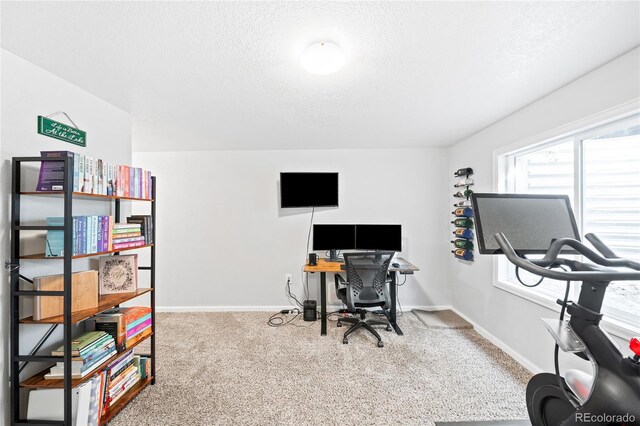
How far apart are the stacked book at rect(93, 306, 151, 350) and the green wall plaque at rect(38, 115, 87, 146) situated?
51.3 inches

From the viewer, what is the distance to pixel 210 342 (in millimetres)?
2744

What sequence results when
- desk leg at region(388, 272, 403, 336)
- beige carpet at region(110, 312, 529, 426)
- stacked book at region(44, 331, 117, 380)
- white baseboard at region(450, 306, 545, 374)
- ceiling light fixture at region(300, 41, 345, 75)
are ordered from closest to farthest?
ceiling light fixture at region(300, 41, 345, 75)
stacked book at region(44, 331, 117, 380)
beige carpet at region(110, 312, 529, 426)
white baseboard at region(450, 306, 545, 374)
desk leg at region(388, 272, 403, 336)

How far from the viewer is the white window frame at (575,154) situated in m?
1.55

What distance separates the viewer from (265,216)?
3680 mm

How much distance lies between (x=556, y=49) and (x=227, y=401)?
316cm

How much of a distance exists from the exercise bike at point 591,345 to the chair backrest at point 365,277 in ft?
5.12

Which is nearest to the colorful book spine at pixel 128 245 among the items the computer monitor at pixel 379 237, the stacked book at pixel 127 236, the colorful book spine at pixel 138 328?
the stacked book at pixel 127 236

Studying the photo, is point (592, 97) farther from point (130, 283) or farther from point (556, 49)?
point (130, 283)

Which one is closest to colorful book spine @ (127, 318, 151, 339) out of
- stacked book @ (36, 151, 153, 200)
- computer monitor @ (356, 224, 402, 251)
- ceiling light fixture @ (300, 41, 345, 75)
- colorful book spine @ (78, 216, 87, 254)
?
colorful book spine @ (78, 216, 87, 254)

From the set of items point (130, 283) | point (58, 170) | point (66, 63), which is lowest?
point (130, 283)

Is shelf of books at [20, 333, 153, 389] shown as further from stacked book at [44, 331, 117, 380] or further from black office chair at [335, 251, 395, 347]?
black office chair at [335, 251, 395, 347]

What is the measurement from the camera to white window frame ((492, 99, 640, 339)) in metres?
1.55

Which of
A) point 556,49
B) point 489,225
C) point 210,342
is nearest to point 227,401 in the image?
point 210,342

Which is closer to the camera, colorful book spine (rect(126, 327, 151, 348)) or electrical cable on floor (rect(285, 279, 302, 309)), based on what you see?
colorful book spine (rect(126, 327, 151, 348))
